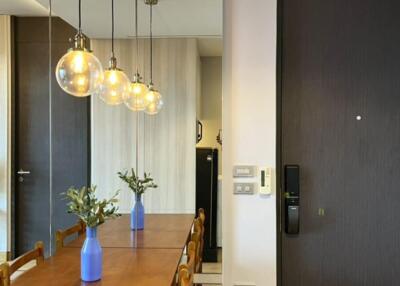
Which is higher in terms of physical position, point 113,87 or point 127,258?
point 113,87

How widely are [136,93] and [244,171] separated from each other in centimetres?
99

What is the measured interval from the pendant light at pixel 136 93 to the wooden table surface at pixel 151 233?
818 mm

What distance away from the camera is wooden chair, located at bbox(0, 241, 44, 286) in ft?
5.54

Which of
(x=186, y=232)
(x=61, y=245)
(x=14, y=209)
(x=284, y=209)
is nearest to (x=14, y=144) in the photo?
(x=14, y=209)

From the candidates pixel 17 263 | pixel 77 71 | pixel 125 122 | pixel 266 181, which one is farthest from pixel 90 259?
pixel 266 181

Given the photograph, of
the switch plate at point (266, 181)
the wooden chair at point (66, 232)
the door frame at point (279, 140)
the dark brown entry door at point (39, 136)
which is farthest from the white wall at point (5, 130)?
the door frame at point (279, 140)

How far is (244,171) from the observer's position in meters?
2.98

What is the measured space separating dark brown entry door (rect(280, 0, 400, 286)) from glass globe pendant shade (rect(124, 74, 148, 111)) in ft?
3.48

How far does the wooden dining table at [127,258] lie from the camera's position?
5.99 ft

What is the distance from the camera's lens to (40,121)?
2.38 metres

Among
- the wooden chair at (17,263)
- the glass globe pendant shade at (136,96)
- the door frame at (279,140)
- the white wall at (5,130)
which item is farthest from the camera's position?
the door frame at (279,140)

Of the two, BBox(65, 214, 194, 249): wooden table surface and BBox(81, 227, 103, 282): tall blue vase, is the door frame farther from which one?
BBox(81, 227, 103, 282): tall blue vase

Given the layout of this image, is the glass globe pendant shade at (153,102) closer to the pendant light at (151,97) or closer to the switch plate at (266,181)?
the pendant light at (151,97)

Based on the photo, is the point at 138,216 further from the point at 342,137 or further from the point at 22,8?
A: the point at 342,137
